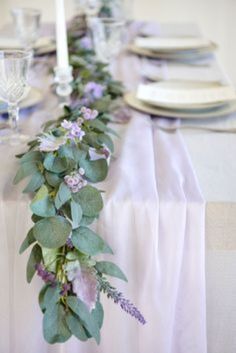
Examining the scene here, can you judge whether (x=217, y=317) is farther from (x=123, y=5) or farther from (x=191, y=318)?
(x=123, y=5)

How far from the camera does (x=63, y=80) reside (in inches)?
44.6

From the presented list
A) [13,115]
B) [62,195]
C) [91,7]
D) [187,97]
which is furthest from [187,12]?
[62,195]

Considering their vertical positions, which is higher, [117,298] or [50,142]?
[50,142]

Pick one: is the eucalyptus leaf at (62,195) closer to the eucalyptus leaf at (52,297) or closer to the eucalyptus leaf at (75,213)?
the eucalyptus leaf at (75,213)

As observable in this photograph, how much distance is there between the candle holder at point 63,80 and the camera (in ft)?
3.68

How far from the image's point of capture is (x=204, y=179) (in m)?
0.80

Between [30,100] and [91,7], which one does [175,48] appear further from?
[30,100]

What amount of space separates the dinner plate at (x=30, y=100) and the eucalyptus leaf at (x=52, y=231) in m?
0.49

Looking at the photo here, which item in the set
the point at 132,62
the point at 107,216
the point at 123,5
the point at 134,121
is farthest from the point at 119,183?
the point at 123,5

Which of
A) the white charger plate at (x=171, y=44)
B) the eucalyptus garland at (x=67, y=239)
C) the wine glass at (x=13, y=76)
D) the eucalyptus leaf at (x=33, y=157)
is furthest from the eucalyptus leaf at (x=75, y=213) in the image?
the white charger plate at (x=171, y=44)

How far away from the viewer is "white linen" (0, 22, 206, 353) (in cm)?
72

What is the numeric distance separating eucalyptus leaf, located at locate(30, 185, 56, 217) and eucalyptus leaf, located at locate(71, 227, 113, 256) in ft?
0.14

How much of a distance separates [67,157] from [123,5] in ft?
5.29

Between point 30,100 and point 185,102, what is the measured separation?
0.38m
